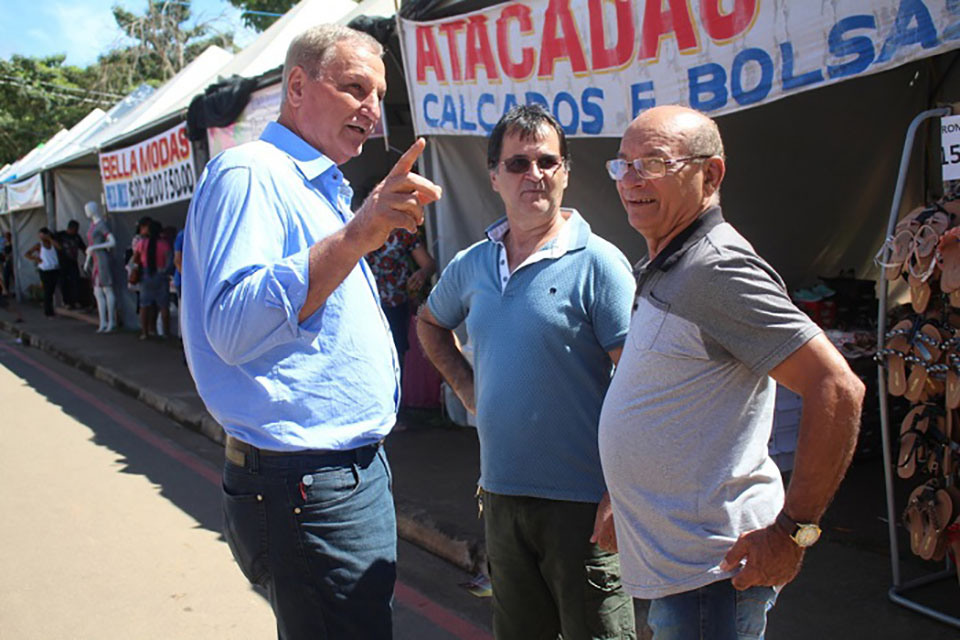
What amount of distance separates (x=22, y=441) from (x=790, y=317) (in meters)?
7.60

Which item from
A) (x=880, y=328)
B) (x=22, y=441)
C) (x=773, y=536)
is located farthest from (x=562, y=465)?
(x=22, y=441)

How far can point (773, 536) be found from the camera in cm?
175

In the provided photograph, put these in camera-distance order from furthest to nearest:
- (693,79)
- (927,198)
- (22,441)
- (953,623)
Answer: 1. (22,441)
2. (927,198)
3. (693,79)
4. (953,623)

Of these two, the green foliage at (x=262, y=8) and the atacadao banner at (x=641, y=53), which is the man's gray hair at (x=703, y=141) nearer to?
the atacadao banner at (x=641, y=53)

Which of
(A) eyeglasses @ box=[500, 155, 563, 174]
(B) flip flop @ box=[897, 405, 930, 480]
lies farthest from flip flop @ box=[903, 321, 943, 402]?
(A) eyeglasses @ box=[500, 155, 563, 174]

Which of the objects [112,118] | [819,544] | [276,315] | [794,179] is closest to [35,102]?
[112,118]

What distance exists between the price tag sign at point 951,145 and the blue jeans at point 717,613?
1947mm

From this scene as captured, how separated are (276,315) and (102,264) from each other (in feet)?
Result: 44.4

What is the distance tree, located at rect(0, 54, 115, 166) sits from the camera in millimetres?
31500

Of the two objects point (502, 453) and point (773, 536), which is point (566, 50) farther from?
point (773, 536)

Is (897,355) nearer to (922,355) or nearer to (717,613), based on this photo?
(922,355)

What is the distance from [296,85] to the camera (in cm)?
203

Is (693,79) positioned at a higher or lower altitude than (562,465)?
higher

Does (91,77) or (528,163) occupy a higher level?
(91,77)
